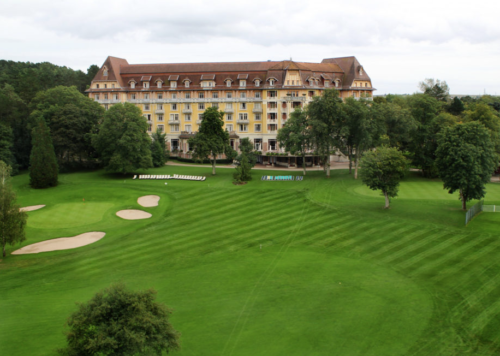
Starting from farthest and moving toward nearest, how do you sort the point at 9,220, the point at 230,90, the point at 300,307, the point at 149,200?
1. the point at 230,90
2. the point at 149,200
3. the point at 9,220
4. the point at 300,307

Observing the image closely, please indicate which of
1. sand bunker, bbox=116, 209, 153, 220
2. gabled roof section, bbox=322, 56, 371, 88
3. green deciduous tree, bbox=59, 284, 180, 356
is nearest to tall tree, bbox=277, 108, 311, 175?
sand bunker, bbox=116, 209, 153, 220

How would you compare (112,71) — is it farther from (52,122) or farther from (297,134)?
(297,134)

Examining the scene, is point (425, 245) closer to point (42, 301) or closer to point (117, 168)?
point (42, 301)

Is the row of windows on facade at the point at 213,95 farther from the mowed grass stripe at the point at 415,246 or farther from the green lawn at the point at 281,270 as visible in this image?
the mowed grass stripe at the point at 415,246

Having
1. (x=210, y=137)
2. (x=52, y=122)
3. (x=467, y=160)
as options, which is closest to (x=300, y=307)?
(x=467, y=160)

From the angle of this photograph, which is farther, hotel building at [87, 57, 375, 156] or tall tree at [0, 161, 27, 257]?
hotel building at [87, 57, 375, 156]

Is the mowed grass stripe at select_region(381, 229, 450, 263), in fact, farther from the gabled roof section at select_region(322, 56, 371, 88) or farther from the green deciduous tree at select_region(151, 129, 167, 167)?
the gabled roof section at select_region(322, 56, 371, 88)
